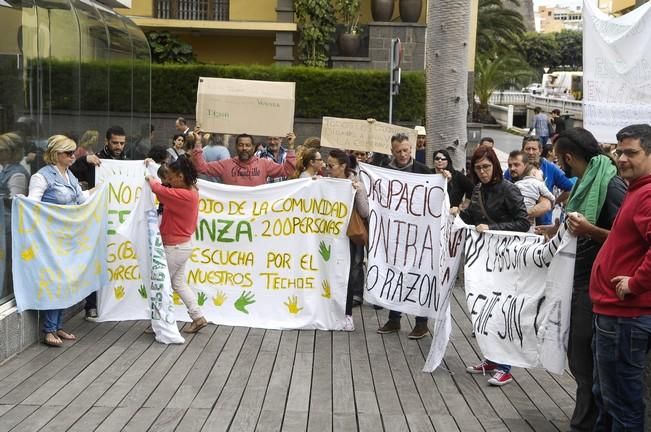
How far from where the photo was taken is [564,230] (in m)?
6.09

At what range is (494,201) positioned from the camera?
7.73 metres

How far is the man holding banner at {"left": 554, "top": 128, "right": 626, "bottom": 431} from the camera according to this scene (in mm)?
5570

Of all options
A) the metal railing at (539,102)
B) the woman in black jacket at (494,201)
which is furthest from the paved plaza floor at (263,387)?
the metal railing at (539,102)

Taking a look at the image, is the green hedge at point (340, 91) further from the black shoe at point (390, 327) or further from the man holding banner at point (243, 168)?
the black shoe at point (390, 327)

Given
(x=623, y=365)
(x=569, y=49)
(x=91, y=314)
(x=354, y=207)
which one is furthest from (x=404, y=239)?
(x=569, y=49)

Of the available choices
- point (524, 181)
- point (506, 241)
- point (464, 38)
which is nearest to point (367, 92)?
point (464, 38)

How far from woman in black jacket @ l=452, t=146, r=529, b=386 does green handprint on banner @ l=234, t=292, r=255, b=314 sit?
2.37m

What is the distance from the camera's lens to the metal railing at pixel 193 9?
26.4m

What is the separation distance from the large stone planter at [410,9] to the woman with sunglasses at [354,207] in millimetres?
14805

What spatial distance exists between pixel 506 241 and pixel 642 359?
2.31 m

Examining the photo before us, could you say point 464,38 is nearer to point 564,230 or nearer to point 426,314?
point 426,314

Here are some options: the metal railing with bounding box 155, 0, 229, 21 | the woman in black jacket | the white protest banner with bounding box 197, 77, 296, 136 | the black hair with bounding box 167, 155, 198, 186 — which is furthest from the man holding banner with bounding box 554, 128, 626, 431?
the metal railing with bounding box 155, 0, 229, 21

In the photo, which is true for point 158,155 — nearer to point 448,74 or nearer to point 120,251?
point 120,251

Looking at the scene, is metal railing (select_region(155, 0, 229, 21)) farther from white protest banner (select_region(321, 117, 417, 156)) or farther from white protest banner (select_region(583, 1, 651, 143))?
white protest banner (select_region(583, 1, 651, 143))
